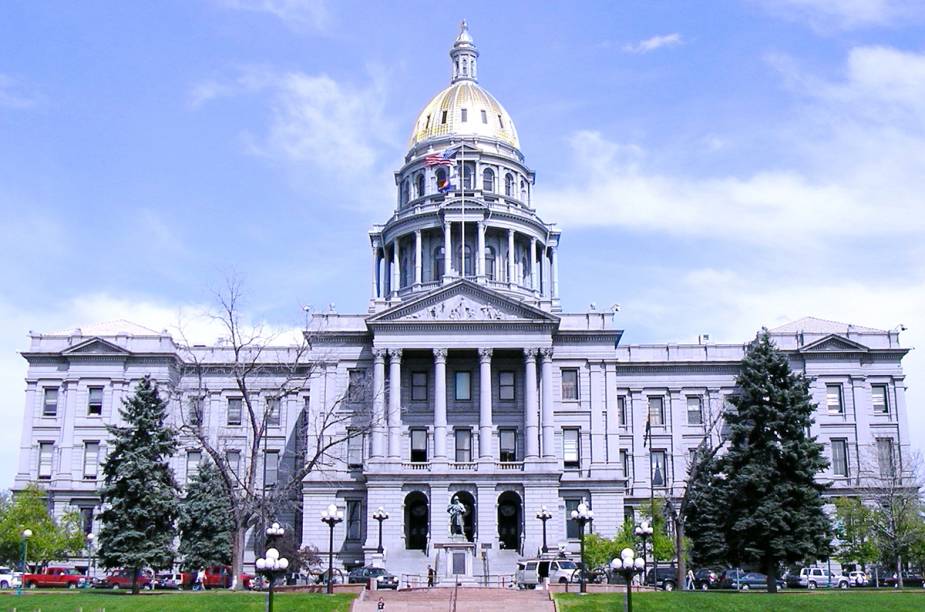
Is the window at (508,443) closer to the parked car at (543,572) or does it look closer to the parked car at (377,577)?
the parked car at (543,572)

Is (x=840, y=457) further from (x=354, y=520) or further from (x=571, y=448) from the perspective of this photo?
(x=354, y=520)

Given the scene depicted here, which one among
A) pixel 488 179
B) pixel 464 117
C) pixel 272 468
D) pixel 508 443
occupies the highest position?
pixel 464 117

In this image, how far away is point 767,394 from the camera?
51.8 m

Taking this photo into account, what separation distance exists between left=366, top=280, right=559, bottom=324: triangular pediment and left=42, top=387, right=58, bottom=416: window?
76.0 ft

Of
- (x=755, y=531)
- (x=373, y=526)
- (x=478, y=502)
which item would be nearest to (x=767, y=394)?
(x=755, y=531)

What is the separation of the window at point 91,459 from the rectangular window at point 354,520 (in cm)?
1818

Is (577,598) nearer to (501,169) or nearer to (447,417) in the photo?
(447,417)

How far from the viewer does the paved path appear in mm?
39781

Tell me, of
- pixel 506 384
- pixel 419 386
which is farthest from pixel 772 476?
pixel 419 386

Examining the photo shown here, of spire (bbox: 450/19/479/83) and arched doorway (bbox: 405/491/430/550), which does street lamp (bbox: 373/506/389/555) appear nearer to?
arched doorway (bbox: 405/491/430/550)

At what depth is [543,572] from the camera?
51.6 m

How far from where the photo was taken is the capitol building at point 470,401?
65.4 m

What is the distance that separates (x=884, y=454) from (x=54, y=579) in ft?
173

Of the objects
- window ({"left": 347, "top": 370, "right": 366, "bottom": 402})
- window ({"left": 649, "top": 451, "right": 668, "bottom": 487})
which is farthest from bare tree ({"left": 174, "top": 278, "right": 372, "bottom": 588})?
window ({"left": 649, "top": 451, "right": 668, "bottom": 487})
